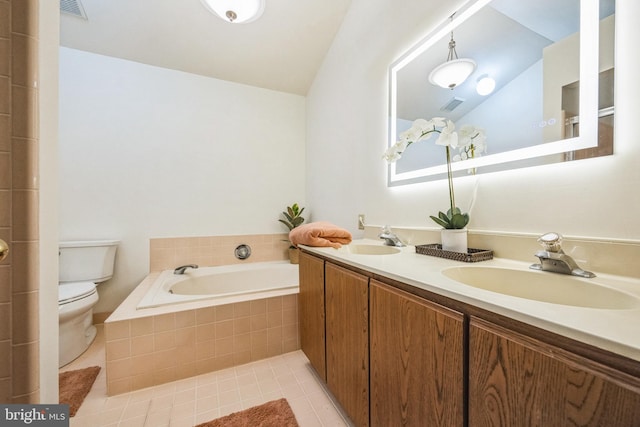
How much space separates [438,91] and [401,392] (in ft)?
4.36

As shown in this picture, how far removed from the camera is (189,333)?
1402 millimetres

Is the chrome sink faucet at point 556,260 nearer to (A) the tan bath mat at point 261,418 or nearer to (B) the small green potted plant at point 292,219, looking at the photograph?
(A) the tan bath mat at point 261,418

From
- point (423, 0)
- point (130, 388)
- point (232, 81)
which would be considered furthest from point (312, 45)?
point (130, 388)

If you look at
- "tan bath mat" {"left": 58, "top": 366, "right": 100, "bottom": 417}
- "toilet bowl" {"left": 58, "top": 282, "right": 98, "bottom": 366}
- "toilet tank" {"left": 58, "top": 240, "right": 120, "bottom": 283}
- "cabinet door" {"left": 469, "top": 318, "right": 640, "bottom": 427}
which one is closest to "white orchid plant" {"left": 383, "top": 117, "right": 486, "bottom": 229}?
"cabinet door" {"left": 469, "top": 318, "right": 640, "bottom": 427}

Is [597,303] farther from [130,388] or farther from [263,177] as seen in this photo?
[263,177]

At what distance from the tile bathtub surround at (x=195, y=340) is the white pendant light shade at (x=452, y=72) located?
156 cm

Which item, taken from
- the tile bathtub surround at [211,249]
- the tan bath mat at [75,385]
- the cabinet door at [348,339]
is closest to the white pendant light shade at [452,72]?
the cabinet door at [348,339]

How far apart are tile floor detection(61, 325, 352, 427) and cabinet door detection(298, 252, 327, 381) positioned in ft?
0.48

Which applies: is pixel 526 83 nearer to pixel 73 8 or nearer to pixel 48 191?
pixel 48 191

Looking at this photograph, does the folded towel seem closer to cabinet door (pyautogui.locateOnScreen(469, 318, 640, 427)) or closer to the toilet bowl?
cabinet door (pyautogui.locateOnScreen(469, 318, 640, 427))

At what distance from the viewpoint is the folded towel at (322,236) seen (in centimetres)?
132

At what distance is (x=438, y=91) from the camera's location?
4.04 ft

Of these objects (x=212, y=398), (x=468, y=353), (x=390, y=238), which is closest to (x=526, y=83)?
(x=390, y=238)

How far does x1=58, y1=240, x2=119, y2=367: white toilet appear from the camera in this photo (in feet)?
4.87
